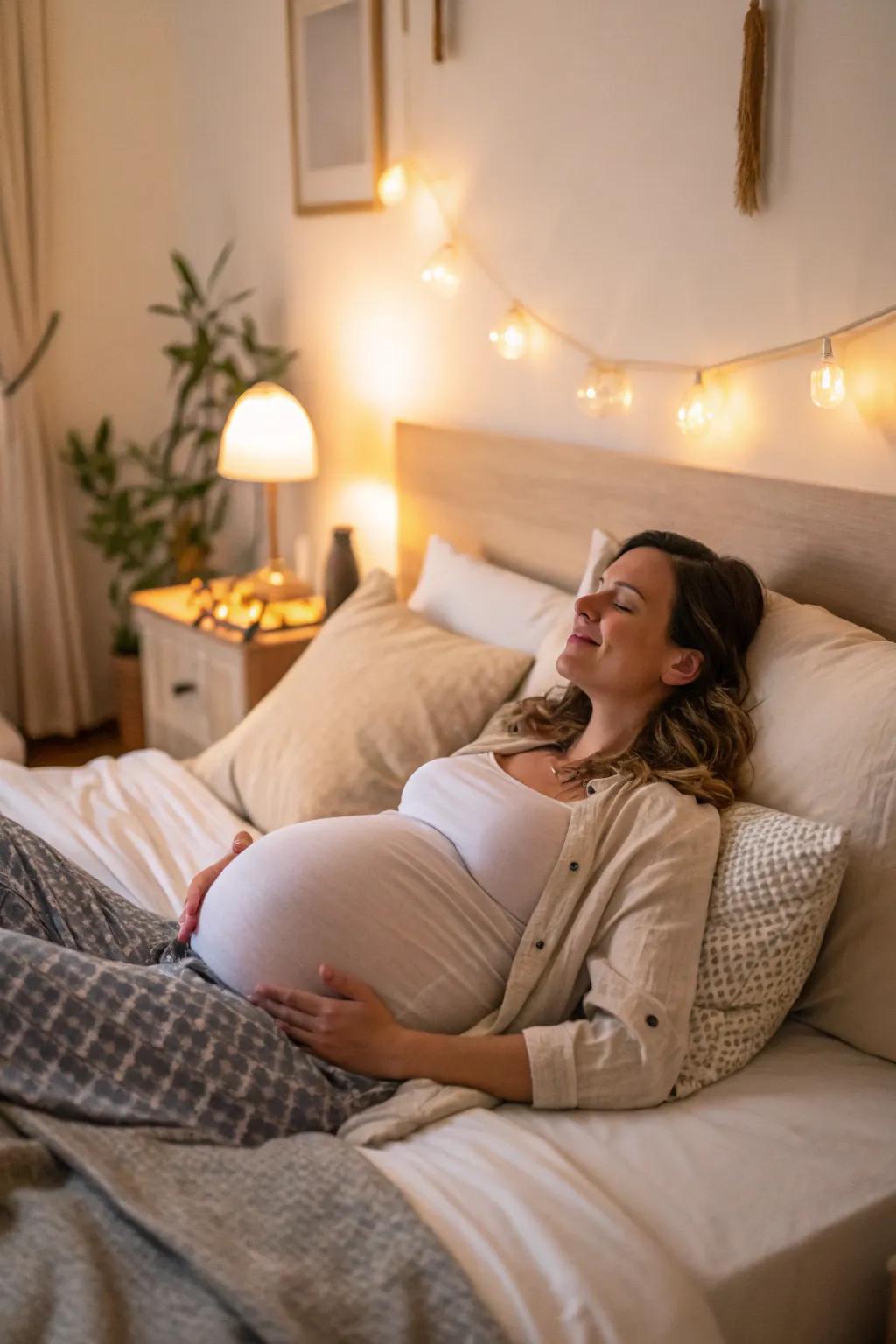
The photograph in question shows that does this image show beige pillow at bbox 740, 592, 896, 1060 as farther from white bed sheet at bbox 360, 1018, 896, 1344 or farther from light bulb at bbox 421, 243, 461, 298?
light bulb at bbox 421, 243, 461, 298

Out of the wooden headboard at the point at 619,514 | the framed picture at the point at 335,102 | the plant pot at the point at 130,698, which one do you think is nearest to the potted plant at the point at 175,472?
the plant pot at the point at 130,698

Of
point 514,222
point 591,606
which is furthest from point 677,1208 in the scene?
point 514,222

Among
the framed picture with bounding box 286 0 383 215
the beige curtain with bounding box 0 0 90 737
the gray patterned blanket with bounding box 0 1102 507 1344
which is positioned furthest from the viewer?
the beige curtain with bounding box 0 0 90 737

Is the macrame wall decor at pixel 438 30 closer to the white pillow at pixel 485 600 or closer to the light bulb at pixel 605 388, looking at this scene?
the light bulb at pixel 605 388

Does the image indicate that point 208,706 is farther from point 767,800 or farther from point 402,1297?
point 402,1297

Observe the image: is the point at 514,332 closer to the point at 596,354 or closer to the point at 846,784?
the point at 596,354

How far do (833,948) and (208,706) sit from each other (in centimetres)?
178

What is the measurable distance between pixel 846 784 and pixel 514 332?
1.26m

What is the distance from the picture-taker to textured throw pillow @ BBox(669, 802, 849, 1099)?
1.37 metres

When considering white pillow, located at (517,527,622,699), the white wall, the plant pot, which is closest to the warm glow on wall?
the white wall

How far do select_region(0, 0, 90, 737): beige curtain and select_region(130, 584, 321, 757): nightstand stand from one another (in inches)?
22.7

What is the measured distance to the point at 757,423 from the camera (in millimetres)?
1953

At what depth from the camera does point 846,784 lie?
4.77 ft

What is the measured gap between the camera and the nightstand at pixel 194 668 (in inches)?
108
